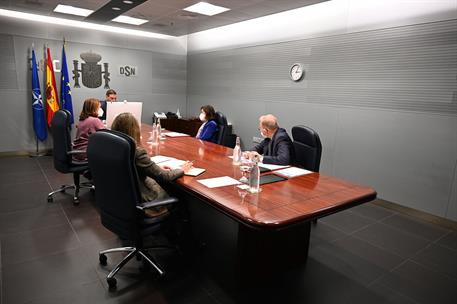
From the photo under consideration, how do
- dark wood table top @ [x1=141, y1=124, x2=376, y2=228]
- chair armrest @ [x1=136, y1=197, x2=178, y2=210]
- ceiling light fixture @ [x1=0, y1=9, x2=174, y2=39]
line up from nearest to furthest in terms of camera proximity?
1. dark wood table top @ [x1=141, y1=124, x2=376, y2=228]
2. chair armrest @ [x1=136, y1=197, x2=178, y2=210]
3. ceiling light fixture @ [x1=0, y1=9, x2=174, y2=39]

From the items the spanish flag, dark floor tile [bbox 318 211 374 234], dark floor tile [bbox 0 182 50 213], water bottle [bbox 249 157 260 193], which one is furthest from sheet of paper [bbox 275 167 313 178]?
the spanish flag

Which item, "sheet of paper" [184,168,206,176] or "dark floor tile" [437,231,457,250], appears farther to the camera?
"dark floor tile" [437,231,457,250]

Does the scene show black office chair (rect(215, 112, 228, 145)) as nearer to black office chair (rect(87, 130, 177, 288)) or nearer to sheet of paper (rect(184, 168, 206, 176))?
sheet of paper (rect(184, 168, 206, 176))

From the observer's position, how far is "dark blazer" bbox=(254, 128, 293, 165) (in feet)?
9.39

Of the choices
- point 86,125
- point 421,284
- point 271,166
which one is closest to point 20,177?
point 86,125

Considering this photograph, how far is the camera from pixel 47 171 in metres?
4.97

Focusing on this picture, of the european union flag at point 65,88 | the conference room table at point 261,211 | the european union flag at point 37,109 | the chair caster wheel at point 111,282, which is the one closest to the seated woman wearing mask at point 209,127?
the conference room table at point 261,211

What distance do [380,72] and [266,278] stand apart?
311 cm

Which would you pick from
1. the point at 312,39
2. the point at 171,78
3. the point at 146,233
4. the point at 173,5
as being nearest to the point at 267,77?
the point at 312,39

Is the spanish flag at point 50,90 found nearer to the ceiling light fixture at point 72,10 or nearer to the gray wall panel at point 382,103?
the ceiling light fixture at point 72,10

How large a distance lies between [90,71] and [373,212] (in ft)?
19.4

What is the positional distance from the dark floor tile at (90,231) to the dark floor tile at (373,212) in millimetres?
2958

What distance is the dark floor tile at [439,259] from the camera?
2639 millimetres

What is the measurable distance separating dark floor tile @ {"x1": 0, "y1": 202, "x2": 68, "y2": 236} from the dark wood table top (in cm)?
173
